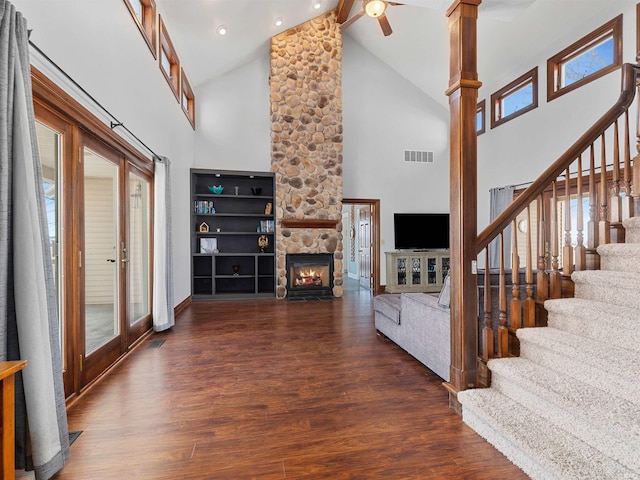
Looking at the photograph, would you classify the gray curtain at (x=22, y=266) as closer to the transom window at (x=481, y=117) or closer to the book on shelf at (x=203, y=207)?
the book on shelf at (x=203, y=207)

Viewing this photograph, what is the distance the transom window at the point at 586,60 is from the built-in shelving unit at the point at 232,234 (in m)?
5.07

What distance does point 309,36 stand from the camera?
676 cm

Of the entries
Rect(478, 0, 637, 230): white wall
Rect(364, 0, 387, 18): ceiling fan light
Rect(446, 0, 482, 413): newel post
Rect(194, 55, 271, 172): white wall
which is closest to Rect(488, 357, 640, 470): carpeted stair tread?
Rect(446, 0, 482, 413): newel post

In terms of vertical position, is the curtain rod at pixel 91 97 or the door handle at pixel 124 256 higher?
the curtain rod at pixel 91 97

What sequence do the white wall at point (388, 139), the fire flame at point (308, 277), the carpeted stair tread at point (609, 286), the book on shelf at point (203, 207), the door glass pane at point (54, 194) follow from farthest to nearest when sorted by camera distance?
the white wall at point (388, 139), the fire flame at point (308, 277), the book on shelf at point (203, 207), the door glass pane at point (54, 194), the carpeted stair tread at point (609, 286)

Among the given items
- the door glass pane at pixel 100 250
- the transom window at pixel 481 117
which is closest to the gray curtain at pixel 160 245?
the door glass pane at pixel 100 250

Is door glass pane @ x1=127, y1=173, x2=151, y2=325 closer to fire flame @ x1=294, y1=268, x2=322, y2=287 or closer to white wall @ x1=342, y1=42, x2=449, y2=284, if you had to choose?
fire flame @ x1=294, y1=268, x2=322, y2=287

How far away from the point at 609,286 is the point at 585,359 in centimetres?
64

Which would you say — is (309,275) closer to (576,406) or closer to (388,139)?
(388,139)

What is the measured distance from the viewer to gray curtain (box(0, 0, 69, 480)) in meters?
1.50

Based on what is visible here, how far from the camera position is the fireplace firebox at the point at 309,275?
22.0 feet

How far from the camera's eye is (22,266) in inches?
60.9

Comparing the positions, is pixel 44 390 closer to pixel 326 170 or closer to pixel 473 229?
pixel 473 229

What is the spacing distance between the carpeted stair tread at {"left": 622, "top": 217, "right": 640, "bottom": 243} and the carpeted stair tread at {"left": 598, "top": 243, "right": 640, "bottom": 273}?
0.61 feet
